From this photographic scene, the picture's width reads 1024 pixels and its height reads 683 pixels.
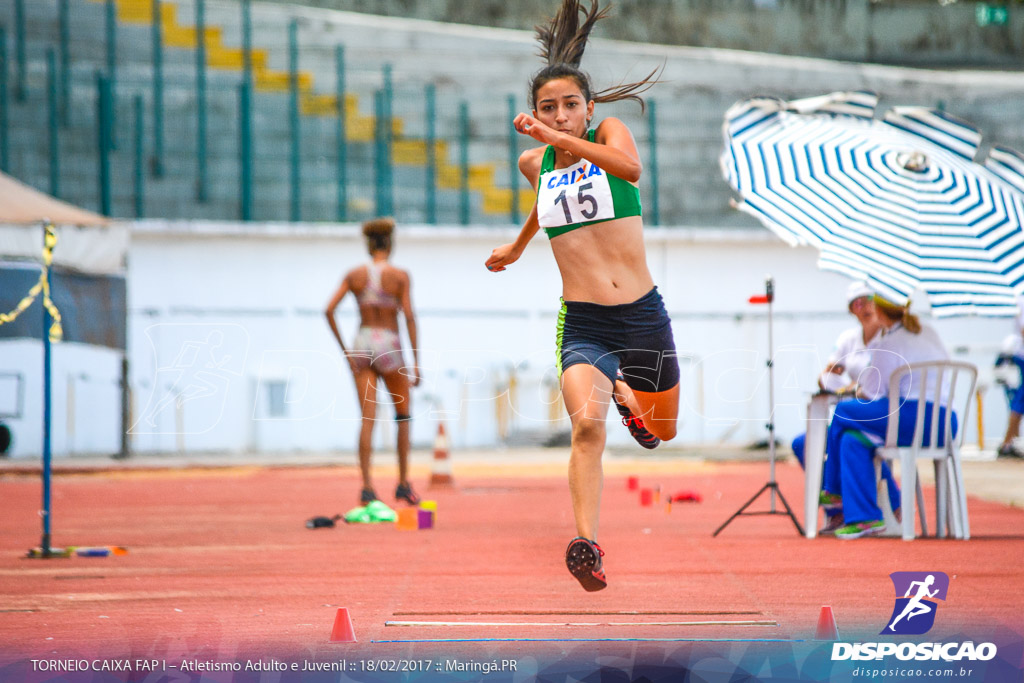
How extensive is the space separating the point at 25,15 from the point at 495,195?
8.38 meters

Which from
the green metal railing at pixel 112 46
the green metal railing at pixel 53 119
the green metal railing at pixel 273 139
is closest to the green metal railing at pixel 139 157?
the green metal railing at pixel 273 139

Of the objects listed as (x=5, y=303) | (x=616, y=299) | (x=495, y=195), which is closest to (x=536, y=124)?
(x=616, y=299)

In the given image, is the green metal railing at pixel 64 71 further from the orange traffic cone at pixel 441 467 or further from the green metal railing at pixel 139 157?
the orange traffic cone at pixel 441 467

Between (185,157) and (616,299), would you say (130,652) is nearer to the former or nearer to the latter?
(616,299)

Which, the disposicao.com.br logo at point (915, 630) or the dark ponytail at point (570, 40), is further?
the dark ponytail at point (570, 40)

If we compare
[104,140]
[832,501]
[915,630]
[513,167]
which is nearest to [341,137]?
[513,167]

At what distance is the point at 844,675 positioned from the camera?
381 cm

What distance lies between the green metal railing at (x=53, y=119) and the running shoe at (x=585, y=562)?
16033 mm

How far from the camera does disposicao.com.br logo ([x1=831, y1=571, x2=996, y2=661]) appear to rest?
4.08 m

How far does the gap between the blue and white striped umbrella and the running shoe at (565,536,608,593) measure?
333 cm

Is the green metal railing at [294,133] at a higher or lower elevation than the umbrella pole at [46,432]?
higher

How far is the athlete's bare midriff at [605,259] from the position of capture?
5156mm

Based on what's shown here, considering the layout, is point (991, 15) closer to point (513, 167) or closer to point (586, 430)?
point (513, 167)

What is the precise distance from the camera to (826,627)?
4.36 m
